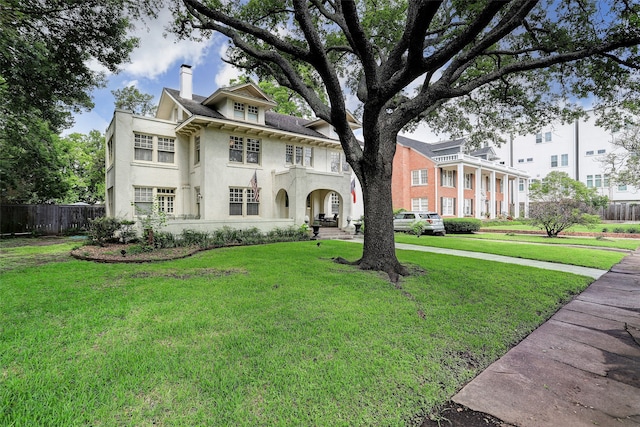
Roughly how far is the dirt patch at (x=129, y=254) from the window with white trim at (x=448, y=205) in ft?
79.6

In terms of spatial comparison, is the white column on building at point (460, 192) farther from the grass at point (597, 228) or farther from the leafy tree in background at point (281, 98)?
the leafy tree in background at point (281, 98)

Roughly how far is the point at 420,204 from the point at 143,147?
78.9ft

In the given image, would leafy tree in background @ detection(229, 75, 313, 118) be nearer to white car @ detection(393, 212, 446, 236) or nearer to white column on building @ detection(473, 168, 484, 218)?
white car @ detection(393, 212, 446, 236)

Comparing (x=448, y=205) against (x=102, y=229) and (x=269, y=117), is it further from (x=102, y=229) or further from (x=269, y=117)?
(x=102, y=229)

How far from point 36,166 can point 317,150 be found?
1768 cm

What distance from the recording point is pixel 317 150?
62.3 ft

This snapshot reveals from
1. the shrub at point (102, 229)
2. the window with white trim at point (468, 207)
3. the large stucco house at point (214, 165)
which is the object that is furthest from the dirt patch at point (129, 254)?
the window with white trim at point (468, 207)

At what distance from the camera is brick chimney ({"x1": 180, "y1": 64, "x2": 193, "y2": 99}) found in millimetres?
16812

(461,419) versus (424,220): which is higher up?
(424,220)

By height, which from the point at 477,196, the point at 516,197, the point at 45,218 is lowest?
the point at 45,218

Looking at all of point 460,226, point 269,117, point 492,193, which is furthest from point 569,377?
point 492,193

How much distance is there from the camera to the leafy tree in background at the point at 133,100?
32.8 meters

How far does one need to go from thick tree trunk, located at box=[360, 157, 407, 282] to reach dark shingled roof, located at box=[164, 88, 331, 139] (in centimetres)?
1048

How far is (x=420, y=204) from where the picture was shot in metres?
28.8
